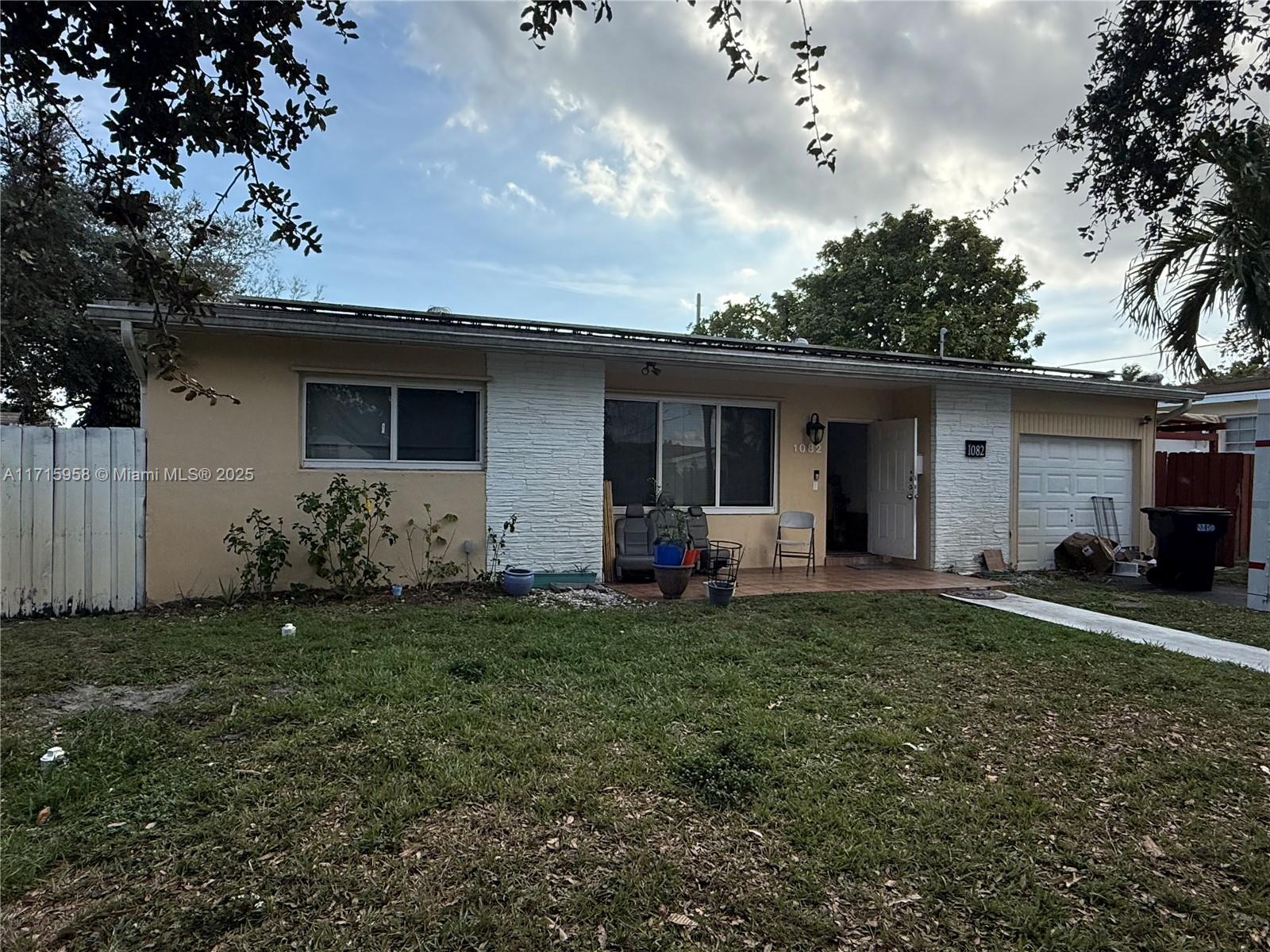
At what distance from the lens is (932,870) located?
7.90 ft

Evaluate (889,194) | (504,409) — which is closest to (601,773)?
(504,409)

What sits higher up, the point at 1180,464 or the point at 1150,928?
the point at 1180,464

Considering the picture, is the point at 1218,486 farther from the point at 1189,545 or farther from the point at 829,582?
the point at 829,582

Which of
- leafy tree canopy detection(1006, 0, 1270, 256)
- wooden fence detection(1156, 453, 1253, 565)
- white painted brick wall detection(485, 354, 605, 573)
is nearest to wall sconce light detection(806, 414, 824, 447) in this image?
white painted brick wall detection(485, 354, 605, 573)

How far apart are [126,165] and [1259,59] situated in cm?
469

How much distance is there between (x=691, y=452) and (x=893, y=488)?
3010mm

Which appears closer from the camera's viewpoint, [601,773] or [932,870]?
[932,870]

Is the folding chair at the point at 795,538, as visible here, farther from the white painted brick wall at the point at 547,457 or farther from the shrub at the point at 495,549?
the shrub at the point at 495,549

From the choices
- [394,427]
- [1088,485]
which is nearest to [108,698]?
[394,427]

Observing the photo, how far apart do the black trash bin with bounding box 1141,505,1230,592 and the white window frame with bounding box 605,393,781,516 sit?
470 cm

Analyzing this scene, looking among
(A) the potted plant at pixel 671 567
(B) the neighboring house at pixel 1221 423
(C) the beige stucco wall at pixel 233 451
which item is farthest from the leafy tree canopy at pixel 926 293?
(C) the beige stucco wall at pixel 233 451

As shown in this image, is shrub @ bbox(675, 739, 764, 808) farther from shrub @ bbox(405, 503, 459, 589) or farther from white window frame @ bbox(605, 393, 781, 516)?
white window frame @ bbox(605, 393, 781, 516)

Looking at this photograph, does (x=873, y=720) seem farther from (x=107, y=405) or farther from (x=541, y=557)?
(x=107, y=405)

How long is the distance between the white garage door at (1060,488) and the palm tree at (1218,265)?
4.19 metres
